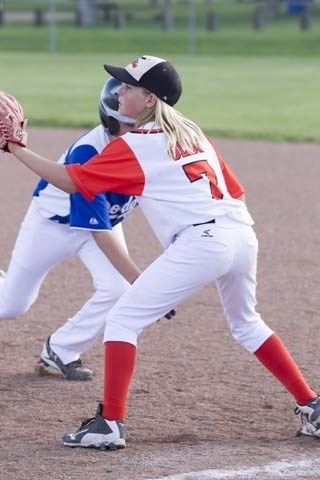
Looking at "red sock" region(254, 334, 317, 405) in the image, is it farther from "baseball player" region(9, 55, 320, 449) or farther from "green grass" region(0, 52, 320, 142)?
"green grass" region(0, 52, 320, 142)

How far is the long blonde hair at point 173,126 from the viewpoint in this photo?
4.95m

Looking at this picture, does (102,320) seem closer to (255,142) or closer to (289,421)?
(289,421)

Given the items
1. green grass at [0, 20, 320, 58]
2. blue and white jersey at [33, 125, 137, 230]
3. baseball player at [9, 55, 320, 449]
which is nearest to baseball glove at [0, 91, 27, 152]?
baseball player at [9, 55, 320, 449]

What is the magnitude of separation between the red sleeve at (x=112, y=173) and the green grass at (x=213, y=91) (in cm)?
1167

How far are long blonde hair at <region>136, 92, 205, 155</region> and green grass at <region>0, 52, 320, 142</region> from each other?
11.5 m

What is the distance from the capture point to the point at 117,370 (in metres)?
4.97

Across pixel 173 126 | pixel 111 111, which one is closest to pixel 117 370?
pixel 173 126

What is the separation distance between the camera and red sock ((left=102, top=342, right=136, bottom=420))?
4965mm

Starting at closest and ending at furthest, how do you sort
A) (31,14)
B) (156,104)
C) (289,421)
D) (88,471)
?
(88,471)
(156,104)
(289,421)
(31,14)

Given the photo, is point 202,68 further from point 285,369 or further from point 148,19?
point 285,369

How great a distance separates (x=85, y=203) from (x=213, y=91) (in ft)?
59.0

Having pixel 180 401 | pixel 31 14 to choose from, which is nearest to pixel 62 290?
pixel 180 401

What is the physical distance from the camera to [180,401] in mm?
5840

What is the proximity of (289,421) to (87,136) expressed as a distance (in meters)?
1.82
